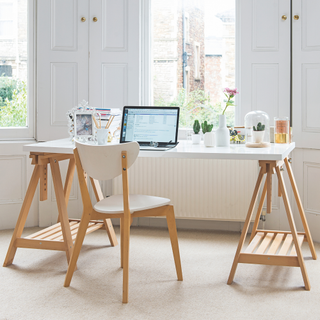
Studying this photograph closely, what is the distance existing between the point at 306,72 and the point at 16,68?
2480 millimetres

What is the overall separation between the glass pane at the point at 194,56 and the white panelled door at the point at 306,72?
20.8 inches

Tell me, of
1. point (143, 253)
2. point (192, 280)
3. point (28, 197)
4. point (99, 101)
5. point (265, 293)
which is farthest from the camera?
point (99, 101)

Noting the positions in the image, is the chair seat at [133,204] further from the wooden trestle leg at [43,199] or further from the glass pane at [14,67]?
the glass pane at [14,67]

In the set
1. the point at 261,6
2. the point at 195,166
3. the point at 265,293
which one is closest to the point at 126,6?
the point at 261,6

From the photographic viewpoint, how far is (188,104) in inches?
136

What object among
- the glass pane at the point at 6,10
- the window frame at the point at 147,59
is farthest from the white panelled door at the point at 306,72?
the glass pane at the point at 6,10

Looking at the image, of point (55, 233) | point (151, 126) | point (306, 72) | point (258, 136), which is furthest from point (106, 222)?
point (306, 72)

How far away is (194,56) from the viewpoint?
3.40m

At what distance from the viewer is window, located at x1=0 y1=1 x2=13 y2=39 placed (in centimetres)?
342

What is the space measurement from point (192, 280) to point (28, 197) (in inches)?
45.9

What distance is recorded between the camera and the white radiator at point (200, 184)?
3180 millimetres

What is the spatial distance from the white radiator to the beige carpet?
41 centimetres

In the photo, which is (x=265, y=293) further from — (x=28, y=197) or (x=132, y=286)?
(x=28, y=197)

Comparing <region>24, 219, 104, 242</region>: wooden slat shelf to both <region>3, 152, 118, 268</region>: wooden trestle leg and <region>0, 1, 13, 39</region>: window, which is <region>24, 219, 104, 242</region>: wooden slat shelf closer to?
<region>3, 152, 118, 268</region>: wooden trestle leg
